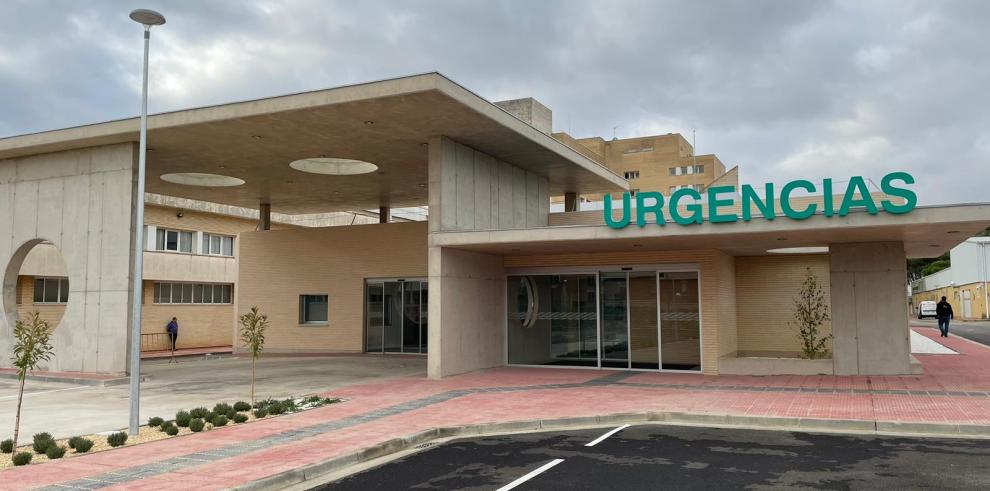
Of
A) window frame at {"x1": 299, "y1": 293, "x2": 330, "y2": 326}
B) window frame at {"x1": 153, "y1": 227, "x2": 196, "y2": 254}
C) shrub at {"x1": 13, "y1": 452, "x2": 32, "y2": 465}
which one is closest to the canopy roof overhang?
window frame at {"x1": 299, "y1": 293, "x2": 330, "y2": 326}

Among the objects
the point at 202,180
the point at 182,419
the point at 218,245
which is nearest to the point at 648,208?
the point at 182,419

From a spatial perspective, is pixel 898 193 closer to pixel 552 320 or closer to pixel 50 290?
pixel 552 320

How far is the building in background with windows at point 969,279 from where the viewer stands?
188 feet

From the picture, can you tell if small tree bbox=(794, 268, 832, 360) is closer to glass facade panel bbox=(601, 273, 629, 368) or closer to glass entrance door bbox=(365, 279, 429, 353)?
glass facade panel bbox=(601, 273, 629, 368)

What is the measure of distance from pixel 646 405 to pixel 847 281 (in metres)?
7.88

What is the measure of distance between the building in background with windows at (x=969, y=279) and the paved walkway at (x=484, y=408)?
4413cm

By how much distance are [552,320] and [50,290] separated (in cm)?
2273

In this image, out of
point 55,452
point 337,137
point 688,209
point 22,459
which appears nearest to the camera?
point 22,459

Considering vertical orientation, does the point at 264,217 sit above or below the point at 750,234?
above

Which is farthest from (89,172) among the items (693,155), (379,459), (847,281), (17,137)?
(693,155)

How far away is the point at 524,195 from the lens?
23812 millimetres

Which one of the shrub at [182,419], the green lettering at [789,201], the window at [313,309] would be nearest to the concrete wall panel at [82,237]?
the shrub at [182,419]

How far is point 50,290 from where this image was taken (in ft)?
102

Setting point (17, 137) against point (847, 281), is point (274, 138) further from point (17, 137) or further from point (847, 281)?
point (847, 281)
